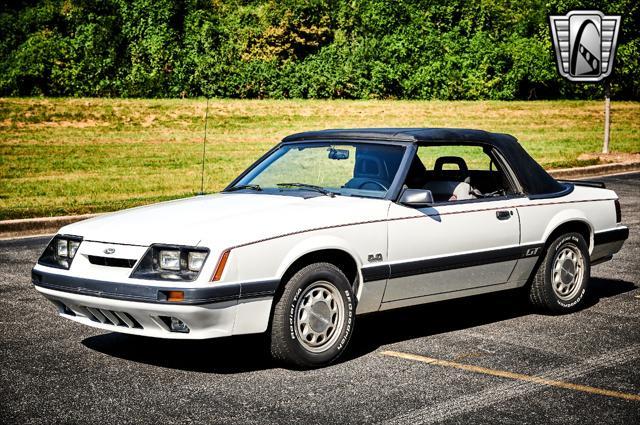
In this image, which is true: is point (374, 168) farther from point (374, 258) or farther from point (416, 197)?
point (374, 258)

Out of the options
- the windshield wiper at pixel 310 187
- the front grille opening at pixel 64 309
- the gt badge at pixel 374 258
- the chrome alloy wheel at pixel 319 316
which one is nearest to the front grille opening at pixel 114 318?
the front grille opening at pixel 64 309

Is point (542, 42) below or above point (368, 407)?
above

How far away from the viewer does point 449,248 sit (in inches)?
261

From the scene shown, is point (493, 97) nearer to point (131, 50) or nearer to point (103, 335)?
point (131, 50)

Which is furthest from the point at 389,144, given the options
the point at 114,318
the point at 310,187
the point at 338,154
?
the point at 114,318

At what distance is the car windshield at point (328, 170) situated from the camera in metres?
6.66

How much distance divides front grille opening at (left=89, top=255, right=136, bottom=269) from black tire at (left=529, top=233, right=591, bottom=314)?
3.32 m

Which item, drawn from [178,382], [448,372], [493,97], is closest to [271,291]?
[178,382]

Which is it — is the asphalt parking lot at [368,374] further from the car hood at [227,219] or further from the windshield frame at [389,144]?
the windshield frame at [389,144]

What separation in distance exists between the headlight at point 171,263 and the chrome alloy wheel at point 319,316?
2.29ft

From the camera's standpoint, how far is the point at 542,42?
4838 centimetres

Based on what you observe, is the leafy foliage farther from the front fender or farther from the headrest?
the front fender

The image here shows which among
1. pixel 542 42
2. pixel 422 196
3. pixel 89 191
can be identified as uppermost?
pixel 542 42

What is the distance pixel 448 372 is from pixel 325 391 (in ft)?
2.79
